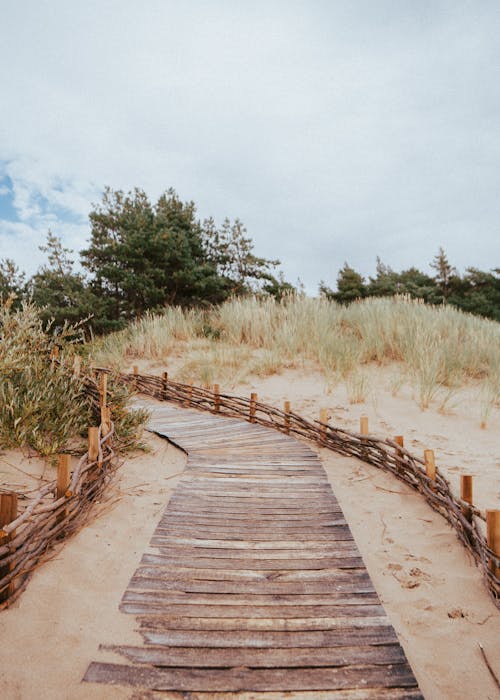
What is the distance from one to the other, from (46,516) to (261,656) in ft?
4.46

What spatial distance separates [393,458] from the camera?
12.3 ft

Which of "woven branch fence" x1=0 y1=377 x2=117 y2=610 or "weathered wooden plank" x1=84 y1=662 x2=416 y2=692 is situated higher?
"woven branch fence" x1=0 y1=377 x2=117 y2=610

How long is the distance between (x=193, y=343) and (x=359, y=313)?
4510mm

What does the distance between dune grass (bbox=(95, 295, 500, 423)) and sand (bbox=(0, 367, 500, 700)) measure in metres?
3.07

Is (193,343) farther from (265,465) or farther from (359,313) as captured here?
(265,465)

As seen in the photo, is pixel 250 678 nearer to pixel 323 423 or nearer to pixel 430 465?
pixel 430 465

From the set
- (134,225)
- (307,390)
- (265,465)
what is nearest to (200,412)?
(307,390)

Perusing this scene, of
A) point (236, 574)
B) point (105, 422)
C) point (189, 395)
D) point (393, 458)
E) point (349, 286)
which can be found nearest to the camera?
point (236, 574)

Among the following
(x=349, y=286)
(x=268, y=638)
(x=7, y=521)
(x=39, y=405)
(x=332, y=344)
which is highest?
(x=349, y=286)

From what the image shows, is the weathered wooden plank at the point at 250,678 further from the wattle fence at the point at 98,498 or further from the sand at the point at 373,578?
the wattle fence at the point at 98,498

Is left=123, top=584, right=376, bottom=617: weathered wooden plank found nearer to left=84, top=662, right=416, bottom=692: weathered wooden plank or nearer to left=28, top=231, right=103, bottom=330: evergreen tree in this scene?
left=84, top=662, right=416, bottom=692: weathered wooden plank

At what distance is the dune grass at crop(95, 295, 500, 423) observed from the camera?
6.98 metres

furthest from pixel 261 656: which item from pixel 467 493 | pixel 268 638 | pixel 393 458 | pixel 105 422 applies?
pixel 393 458

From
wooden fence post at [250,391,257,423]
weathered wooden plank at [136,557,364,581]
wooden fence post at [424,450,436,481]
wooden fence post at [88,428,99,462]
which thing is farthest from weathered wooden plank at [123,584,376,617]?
wooden fence post at [250,391,257,423]
